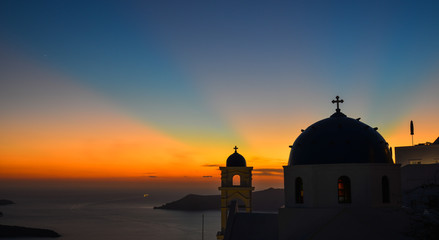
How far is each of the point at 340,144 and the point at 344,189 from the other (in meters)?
2.60

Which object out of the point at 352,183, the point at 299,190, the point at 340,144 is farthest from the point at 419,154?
the point at 299,190

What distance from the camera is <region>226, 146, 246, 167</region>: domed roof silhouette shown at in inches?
1432

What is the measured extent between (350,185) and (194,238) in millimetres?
106690

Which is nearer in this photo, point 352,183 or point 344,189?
point 352,183

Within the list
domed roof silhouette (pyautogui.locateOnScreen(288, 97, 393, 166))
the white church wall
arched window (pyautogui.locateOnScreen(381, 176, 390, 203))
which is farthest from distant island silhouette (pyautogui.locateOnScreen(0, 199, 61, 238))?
arched window (pyautogui.locateOnScreen(381, 176, 390, 203))

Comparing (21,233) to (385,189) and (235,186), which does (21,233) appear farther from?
(385,189)

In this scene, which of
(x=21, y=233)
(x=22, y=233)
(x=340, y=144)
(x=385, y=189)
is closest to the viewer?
(x=385, y=189)

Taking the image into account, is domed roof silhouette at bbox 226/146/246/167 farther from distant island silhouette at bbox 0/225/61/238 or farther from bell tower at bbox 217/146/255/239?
distant island silhouette at bbox 0/225/61/238

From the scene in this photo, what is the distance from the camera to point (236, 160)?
36.5 meters

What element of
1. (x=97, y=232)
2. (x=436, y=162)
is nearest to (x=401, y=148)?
(x=436, y=162)

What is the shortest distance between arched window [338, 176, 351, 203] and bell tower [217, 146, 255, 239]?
48.4 feet

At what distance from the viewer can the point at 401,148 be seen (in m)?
53.1

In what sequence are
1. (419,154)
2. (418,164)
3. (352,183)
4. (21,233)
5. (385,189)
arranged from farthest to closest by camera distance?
(21,233) < (419,154) < (418,164) < (385,189) < (352,183)

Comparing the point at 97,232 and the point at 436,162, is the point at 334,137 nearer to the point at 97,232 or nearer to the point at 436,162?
the point at 436,162
